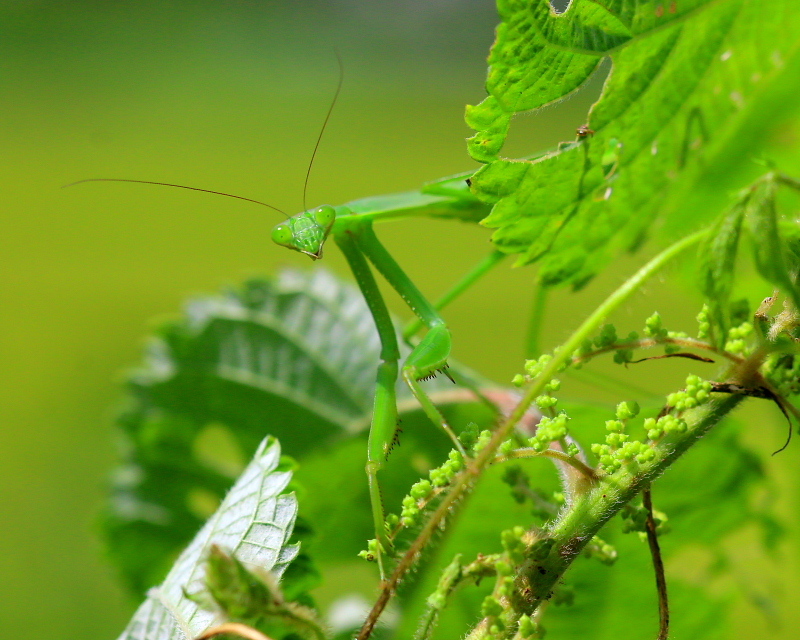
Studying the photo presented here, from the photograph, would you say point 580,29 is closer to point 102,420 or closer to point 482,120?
point 482,120

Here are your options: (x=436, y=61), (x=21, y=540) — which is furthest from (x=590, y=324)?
(x=436, y=61)

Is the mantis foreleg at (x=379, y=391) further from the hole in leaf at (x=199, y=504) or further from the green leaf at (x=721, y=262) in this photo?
the hole in leaf at (x=199, y=504)

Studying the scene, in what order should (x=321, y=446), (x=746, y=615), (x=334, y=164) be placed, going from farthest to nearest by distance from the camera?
(x=334, y=164) < (x=746, y=615) < (x=321, y=446)

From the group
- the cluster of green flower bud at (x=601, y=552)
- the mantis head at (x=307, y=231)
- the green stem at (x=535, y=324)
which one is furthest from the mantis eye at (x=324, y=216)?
the cluster of green flower bud at (x=601, y=552)

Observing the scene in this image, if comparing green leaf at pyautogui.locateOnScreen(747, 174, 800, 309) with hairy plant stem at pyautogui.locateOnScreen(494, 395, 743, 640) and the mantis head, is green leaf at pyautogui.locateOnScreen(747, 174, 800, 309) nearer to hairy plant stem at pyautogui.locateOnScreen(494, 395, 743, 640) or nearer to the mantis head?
hairy plant stem at pyautogui.locateOnScreen(494, 395, 743, 640)

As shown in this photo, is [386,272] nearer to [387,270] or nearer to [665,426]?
[387,270]

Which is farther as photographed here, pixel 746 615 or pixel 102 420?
pixel 102 420

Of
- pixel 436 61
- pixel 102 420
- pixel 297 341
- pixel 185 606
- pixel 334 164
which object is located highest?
pixel 436 61

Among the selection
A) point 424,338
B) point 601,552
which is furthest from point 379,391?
point 601,552
